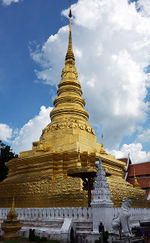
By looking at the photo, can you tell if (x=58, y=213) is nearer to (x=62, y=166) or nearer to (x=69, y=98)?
(x=62, y=166)

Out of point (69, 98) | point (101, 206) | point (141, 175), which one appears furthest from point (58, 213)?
point (141, 175)

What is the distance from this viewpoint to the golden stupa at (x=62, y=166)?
1159 cm

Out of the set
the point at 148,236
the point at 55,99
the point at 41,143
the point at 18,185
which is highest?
the point at 55,99

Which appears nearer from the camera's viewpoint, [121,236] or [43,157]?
[121,236]

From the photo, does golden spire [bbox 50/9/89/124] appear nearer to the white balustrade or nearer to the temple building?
the white balustrade

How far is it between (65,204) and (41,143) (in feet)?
17.1

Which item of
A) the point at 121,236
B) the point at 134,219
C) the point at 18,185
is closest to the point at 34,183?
the point at 18,185

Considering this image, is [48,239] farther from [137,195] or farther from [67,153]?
[137,195]

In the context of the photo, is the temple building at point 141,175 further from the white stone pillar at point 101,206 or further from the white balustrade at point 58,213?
the white stone pillar at point 101,206

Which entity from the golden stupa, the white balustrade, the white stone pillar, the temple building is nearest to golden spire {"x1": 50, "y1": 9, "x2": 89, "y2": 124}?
the golden stupa

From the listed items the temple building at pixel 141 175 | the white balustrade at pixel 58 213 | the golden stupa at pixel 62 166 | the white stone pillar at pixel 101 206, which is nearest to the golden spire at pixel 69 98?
the golden stupa at pixel 62 166

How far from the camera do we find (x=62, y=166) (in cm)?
1335

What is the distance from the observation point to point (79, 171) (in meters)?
9.32

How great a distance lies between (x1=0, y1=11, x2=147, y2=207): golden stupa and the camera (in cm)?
1159
